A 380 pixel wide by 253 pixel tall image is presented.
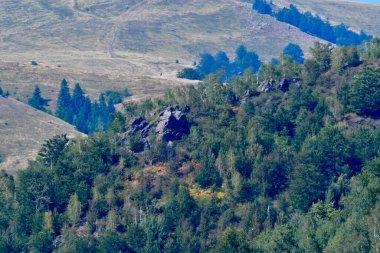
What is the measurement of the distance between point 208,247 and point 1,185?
2857 cm

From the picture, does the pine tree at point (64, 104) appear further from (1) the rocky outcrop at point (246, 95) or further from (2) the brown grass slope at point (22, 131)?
(1) the rocky outcrop at point (246, 95)

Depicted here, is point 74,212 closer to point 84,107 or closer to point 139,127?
point 139,127

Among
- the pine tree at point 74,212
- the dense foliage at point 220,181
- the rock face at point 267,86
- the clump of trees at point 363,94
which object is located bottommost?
the pine tree at point 74,212

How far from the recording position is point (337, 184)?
100875 mm

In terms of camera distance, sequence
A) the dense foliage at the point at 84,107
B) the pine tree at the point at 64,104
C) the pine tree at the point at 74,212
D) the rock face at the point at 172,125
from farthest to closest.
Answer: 1. the dense foliage at the point at 84,107
2. the pine tree at the point at 64,104
3. the rock face at the point at 172,125
4. the pine tree at the point at 74,212

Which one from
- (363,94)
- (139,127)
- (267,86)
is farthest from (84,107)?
(363,94)

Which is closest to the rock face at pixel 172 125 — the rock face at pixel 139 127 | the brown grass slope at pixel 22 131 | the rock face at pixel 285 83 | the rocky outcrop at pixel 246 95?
the rock face at pixel 139 127

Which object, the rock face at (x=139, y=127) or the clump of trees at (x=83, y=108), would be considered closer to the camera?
the rock face at (x=139, y=127)

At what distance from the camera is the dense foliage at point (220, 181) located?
9469 centimetres

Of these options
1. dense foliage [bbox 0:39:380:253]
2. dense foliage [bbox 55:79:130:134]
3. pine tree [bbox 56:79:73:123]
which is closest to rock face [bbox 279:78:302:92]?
dense foliage [bbox 0:39:380:253]

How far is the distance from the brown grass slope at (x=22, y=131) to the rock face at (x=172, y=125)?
80.9 feet

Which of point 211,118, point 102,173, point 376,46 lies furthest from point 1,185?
point 376,46

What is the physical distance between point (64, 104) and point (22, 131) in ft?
106

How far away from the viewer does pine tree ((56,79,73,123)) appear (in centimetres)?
17112
